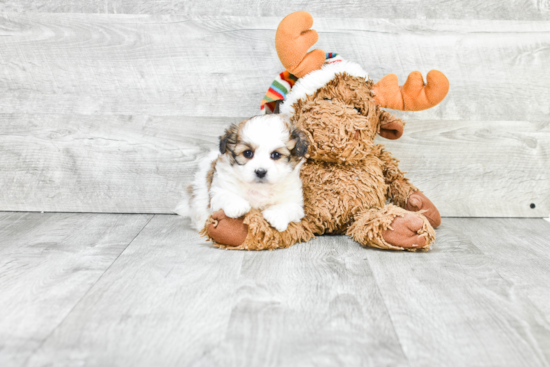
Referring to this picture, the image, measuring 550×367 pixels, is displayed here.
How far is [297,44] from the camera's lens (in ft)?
5.03

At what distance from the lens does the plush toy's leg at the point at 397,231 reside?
4.83 ft

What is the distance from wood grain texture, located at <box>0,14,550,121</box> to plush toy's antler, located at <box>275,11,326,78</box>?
0.30m

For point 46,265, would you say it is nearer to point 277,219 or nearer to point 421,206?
point 277,219

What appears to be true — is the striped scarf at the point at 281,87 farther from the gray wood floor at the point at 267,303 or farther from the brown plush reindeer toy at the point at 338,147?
the gray wood floor at the point at 267,303

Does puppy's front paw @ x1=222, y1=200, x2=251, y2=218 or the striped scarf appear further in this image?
the striped scarf

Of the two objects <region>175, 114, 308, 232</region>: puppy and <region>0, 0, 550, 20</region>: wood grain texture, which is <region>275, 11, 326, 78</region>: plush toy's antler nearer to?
<region>175, 114, 308, 232</region>: puppy

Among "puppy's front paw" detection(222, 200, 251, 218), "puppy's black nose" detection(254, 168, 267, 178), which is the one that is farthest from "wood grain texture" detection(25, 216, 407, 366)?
"puppy's black nose" detection(254, 168, 267, 178)

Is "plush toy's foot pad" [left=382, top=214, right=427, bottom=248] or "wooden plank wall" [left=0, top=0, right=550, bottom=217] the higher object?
"wooden plank wall" [left=0, top=0, right=550, bottom=217]

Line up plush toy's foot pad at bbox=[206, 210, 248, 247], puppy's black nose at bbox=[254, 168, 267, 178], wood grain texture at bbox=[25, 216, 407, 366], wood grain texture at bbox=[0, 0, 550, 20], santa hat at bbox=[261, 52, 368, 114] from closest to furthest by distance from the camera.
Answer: wood grain texture at bbox=[25, 216, 407, 366], puppy's black nose at bbox=[254, 168, 267, 178], plush toy's foot pad at bbox=[206, 210, 248, 247], santa hat at bbox=[261, 52, 368, 114], wood grain texture at bbox=[0, 0, 550, 20]

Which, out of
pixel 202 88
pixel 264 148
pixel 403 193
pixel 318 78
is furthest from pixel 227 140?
pixel 403 193

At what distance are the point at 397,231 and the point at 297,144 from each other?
0.44 meters

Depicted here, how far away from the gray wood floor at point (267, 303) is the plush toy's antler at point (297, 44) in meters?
0.63

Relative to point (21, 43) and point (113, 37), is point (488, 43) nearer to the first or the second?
point (113, 37)

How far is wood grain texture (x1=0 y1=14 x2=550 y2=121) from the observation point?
1.87 m
